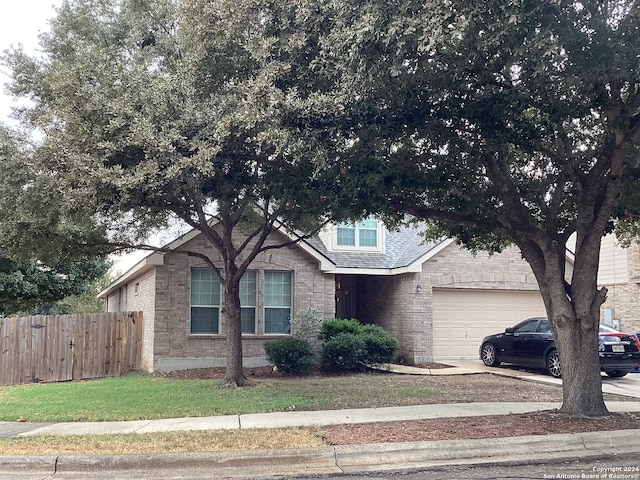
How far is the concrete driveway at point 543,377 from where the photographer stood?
1272 centimetres

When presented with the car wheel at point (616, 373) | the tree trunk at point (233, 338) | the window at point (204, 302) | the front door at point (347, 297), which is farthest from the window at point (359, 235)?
the car wheel at point (616, 373)

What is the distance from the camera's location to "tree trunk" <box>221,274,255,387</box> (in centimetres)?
1288

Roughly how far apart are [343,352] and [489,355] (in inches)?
174

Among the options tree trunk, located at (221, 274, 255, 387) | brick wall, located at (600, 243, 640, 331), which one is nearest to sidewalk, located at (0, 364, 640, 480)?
tree trunk, located at (221, 274, 255, 387)

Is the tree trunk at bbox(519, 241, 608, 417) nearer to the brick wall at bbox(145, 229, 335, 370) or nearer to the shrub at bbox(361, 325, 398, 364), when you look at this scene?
the shrub at bbox(361, 325, 398, 364)

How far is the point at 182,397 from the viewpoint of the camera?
11.3 m

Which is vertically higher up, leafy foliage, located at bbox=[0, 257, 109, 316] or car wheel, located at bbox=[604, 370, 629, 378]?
leafy foliage, located at bbox=[0, 257, 109, 316]

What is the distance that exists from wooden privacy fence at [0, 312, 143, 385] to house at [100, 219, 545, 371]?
0.80m

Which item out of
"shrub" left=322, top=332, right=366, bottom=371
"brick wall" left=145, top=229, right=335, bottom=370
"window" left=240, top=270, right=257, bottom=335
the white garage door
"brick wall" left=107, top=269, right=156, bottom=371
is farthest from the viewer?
the white garage door

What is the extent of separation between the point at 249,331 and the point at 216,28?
9.28 m

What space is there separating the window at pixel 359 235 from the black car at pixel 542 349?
459cm

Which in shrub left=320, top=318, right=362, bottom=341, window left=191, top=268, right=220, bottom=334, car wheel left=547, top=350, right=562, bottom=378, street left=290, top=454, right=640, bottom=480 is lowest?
street left=290, top=454, right=640, bottom=480

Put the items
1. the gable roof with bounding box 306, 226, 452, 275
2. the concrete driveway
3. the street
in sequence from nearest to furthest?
the street, the concrete driveway, the gable roof with bounding box 306, 226, 452, 275

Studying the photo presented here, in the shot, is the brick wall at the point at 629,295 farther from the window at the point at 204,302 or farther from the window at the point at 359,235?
the window at the point at 204,302
